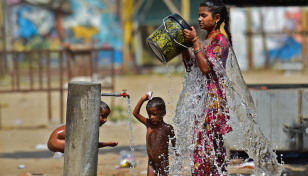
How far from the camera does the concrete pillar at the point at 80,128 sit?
2693 millimetres

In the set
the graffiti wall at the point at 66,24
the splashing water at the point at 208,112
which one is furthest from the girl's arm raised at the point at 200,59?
the graffiti wall at the point at 66,24

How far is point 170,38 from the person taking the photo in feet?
9.31

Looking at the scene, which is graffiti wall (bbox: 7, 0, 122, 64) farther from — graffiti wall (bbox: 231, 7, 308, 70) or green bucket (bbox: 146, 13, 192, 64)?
green bucket (bbox: 146, 13, 192, 64)

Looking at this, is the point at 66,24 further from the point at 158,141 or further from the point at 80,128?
the point at 80,128

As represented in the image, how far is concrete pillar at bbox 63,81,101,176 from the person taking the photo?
8.84ft

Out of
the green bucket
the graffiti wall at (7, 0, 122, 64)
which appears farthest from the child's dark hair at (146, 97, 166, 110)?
the graffiti wall at (7, 0, 122, 64)

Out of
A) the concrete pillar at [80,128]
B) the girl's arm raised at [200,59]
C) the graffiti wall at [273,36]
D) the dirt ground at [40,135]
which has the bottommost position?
the dirt ground at [40,135]

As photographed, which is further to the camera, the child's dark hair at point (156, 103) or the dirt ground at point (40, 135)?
the dirt ground at point (40, 135)

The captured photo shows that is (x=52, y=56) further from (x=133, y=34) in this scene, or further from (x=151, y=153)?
(x=151, y=153)

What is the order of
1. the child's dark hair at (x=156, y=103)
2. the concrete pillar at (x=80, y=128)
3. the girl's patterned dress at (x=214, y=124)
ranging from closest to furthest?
the concrete pillar at (x=80, y=128), the girl's patterned dress at (x=214, y=124), the child's dark hair at (x=156, y=103)

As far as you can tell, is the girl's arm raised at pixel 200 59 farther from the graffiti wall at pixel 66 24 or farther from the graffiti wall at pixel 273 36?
the graffiti wall at pixel 273 36

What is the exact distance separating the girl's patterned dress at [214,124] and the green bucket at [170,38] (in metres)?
0.18

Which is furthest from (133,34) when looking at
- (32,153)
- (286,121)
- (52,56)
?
(286,121)

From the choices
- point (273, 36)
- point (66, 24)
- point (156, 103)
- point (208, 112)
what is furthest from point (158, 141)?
point (273, 36)
